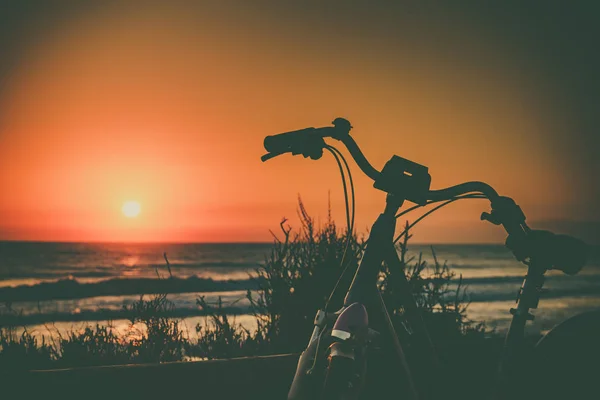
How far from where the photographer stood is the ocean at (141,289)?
1466cm

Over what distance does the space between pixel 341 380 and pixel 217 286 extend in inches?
1097

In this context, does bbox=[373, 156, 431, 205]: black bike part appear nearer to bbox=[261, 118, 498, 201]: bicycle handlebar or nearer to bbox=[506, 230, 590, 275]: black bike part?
bbox=[261, 118, 498, 201]: bicycle handlebar

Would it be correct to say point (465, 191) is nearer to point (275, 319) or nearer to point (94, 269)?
point (275, 319)

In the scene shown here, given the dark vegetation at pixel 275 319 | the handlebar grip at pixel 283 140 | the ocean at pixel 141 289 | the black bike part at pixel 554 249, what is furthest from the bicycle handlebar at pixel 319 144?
the dark vegetation at pixel 275 319

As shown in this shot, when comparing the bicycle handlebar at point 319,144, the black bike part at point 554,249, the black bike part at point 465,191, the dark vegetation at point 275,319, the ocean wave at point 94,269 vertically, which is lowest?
the ocean wave at point 94,269

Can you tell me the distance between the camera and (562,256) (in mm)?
2746

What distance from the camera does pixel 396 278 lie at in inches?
112

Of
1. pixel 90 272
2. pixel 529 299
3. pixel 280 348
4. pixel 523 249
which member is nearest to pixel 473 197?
pixel 523 249

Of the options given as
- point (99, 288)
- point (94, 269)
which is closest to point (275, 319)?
point (99, 288)

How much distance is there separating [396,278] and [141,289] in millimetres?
4670

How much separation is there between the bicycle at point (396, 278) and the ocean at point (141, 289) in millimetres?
1770

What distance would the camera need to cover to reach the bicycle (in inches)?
97.1

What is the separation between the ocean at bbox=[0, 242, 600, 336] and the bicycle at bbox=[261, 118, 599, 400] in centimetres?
177

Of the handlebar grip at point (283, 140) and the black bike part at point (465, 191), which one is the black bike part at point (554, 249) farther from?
the handlebar grip at point (283, 140)
